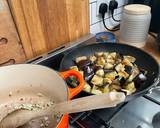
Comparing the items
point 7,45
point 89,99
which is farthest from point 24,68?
point 89,99

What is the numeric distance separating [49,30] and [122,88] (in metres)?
0.31

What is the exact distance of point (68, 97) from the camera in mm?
365

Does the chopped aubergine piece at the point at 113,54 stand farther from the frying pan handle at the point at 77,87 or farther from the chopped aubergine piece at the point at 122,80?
the frying pan handle at the point at 77,87

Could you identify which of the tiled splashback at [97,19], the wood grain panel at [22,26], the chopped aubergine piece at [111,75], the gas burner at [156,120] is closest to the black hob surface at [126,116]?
the gas burner at [156,120]

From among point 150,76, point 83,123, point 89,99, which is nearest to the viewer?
point 89,99

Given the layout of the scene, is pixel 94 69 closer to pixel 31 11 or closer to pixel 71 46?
pixel 71 46

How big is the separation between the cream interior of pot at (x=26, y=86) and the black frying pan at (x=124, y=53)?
0.10 m

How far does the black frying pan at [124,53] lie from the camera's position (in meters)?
0.57

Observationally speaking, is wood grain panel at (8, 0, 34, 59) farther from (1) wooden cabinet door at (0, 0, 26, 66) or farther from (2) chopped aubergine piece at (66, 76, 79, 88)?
(2) chopped aubergine piece at (66, 76, 79, 88)

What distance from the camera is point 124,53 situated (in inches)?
27.3

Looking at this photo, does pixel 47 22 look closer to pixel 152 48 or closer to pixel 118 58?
pixel 118 58

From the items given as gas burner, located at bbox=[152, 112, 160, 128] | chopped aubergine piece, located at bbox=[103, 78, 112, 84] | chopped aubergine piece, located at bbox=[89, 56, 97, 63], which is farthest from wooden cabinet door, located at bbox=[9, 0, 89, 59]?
gas burner, located at bbox=[152, 112, 160, 128]

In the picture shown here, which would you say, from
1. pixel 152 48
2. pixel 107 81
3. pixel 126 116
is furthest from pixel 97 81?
pixel 152 48

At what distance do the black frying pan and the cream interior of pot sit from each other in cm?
10
